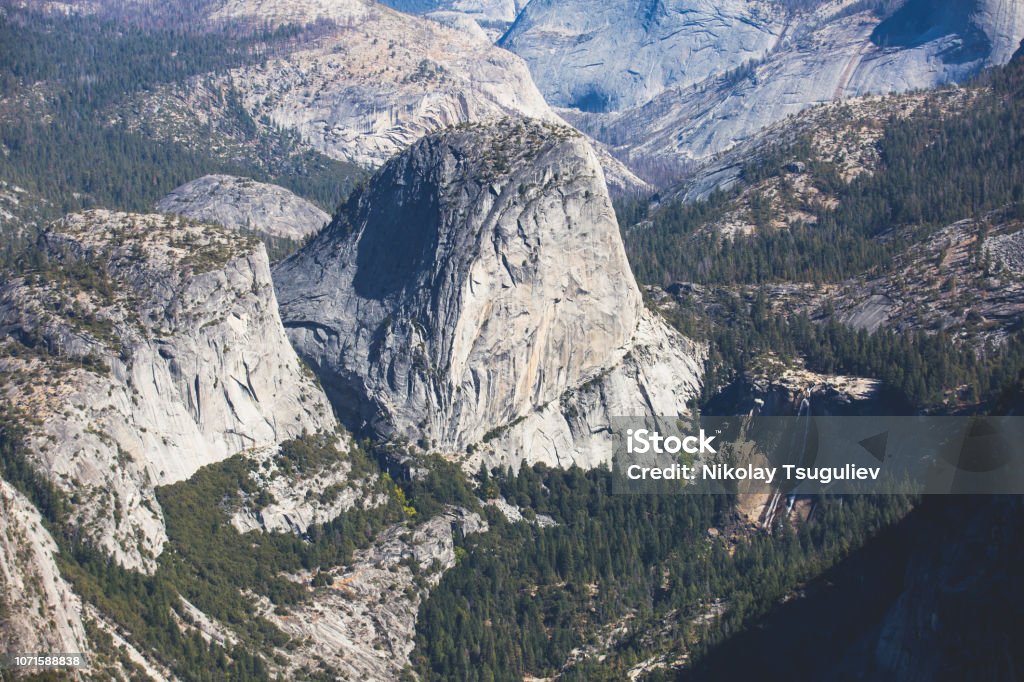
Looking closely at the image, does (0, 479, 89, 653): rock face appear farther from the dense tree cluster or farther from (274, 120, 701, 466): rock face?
(274, 120, 701, 466): rock face

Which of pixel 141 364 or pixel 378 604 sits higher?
pixel 141 364

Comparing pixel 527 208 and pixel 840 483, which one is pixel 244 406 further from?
pixel 840 483

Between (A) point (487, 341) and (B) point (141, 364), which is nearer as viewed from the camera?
(B) point (141, 364)

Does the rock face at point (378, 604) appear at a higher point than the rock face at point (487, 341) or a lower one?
lower

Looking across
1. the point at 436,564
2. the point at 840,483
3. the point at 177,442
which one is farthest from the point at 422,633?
the point at 840,483

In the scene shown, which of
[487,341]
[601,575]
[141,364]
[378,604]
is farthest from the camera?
[487,341]

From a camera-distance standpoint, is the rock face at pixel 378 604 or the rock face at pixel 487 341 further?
the rock face at pixel 487 341

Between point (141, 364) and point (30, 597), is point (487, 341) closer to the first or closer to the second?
point (141, 364)

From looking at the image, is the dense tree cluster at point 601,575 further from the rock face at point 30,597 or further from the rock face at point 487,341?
the rock face at point 30,597

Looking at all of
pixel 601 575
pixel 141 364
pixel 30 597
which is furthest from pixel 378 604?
pixel 30 597

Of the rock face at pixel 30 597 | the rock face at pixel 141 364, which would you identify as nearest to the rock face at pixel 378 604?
the rock face at pixel 141 364
